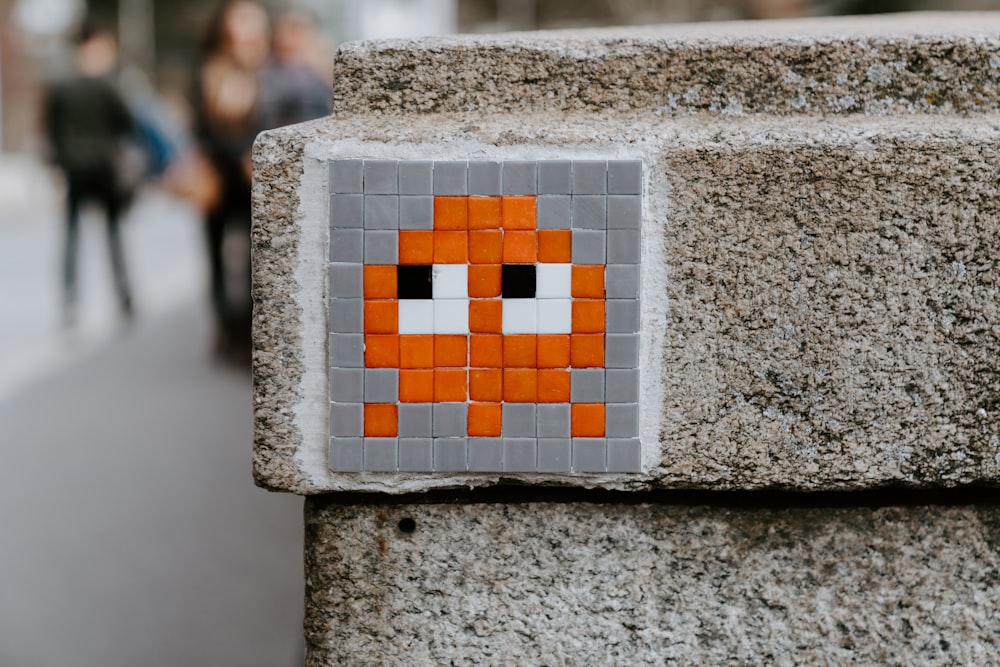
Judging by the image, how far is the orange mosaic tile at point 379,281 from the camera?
1680 mm

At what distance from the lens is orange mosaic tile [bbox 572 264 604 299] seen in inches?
66.0

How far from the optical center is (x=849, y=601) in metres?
1.78

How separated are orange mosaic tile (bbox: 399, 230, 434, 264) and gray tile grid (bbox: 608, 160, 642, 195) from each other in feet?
0.87

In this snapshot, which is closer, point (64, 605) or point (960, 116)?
point (960, 116)

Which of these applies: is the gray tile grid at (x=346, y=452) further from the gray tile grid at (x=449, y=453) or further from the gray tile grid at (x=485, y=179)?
the gray tile grid at (x=485, y=179)

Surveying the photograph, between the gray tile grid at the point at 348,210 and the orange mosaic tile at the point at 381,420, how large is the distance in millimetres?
263

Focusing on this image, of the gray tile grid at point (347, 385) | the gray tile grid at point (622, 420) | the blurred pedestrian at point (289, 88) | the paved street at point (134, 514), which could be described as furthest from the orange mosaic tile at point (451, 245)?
the blurred pedestrian at point (289, 88)

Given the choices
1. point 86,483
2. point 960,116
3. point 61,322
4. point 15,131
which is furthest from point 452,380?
point 15,131

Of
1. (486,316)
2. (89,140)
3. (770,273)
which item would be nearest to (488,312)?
(486,316)

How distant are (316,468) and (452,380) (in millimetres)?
248

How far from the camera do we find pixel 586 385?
170 cm

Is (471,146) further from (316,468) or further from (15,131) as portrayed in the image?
(15,131)

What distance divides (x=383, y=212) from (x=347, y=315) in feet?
0.51

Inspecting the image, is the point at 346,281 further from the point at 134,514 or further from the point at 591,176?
the point at 134,514
